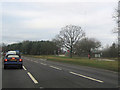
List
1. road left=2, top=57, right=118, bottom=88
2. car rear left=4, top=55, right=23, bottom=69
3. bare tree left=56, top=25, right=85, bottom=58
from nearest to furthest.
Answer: road left=2, top=57, right=118, bottom=88 < car rear left=4, top=55, right=23, bottom=69 < bare tree left=56, top=25, right=85, bottom=58

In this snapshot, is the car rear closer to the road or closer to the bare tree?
the road

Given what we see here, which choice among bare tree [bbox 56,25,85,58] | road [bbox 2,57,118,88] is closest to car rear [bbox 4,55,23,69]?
road [bbox 2,57,118,88]

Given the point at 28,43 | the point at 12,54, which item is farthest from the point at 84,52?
the point at 12,54

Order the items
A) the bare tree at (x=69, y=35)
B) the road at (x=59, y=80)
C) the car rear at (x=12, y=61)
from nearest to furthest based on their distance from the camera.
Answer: the road at (x=59, y=80)
the car rear at (x=12, y=61)
the bare tree at (x=69, y=35)

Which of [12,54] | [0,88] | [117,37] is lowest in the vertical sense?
[0,88]

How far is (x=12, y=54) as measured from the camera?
16766mm

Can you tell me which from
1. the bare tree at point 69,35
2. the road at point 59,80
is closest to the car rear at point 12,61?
the road at point 59,80

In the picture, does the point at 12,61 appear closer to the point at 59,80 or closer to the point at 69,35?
the point at 59,80

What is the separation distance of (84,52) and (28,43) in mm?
53021

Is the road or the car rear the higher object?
the car rear

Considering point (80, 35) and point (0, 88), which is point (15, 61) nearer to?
point (0, 88)

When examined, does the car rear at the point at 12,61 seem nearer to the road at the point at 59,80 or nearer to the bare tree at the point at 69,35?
the road at the point at 59,80

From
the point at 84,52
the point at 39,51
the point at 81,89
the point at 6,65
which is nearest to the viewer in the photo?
the point at 81,89

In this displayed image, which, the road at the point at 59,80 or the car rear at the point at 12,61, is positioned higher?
the car rear at the point at 12,61
